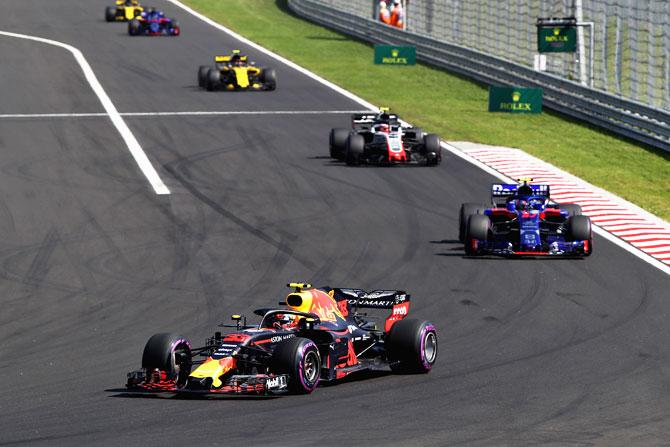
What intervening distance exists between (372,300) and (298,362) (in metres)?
2.70

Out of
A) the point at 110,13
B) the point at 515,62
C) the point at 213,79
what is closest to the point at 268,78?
A: the point at 213,79

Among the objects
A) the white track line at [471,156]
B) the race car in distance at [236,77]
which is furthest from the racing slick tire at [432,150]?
the race car in distance at [236,77]

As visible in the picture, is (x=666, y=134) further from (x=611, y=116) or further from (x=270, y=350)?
(x=270, y=350)

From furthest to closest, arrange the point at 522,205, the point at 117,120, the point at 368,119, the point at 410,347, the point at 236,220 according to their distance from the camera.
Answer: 1. the point at 117,120
2. the point at 368,119
3. the point at 236,220
4. the point at 522,205
5. the point at 410,347

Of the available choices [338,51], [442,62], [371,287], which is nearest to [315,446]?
[371,287]

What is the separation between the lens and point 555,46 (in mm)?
48312

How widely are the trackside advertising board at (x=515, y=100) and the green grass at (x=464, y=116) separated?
1.12ft

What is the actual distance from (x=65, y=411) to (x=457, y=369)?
5100mm

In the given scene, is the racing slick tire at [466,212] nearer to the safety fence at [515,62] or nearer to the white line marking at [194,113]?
the safety fence at [515,62]

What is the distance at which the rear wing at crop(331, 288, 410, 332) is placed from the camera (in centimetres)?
1884

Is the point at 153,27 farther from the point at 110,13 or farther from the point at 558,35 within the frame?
the point at 558,35

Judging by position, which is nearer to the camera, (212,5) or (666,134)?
(666,134)

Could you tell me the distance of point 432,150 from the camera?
120 feet

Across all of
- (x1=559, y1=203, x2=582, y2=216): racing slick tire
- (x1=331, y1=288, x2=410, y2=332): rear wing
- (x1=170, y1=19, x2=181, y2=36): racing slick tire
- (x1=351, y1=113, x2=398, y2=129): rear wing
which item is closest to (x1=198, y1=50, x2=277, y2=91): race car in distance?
(x1=351, y1=113, x2=398, y2=129): rear wing
